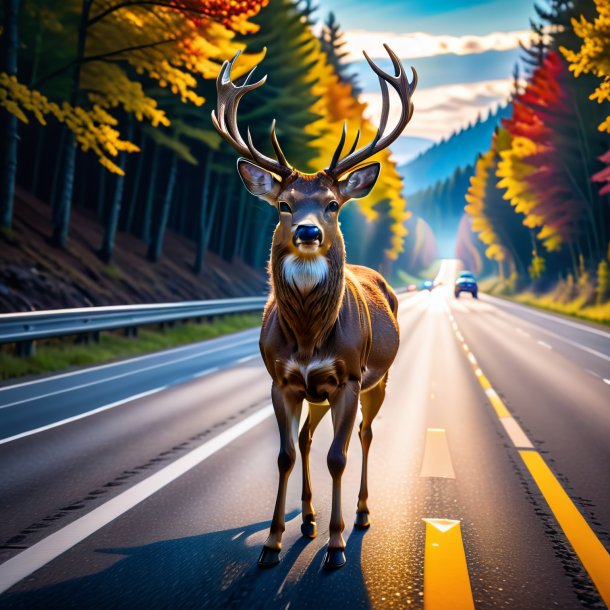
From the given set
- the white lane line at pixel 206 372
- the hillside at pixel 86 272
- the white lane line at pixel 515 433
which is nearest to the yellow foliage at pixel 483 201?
the hillside at pixel 86 272

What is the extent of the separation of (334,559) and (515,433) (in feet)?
14.6

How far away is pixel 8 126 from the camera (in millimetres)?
17172

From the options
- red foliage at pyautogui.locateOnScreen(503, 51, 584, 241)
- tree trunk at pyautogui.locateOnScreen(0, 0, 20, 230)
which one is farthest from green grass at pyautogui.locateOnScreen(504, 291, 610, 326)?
tree trunk at pyautogui.locateOnScreen(0, 0, 20, 230)

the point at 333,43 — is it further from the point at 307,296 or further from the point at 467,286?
the point at 307,296

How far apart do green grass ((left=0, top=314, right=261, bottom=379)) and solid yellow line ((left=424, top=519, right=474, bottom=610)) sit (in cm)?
901

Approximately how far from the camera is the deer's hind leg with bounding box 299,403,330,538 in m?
4.71

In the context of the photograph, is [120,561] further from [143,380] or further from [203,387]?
[143,380]

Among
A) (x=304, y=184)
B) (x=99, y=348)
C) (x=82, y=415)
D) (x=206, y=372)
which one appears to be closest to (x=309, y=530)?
(x=304, y=184)

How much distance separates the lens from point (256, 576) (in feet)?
13.2

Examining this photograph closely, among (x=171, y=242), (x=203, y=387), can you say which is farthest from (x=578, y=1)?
(x=203, y=387)

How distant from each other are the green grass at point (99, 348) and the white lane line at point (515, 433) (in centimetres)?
791

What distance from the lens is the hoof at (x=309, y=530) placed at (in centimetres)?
469

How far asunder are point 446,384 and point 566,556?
315 inches

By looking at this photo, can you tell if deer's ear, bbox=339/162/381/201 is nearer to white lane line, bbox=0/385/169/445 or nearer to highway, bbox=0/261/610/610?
highway, bbox=0/261/610/610
